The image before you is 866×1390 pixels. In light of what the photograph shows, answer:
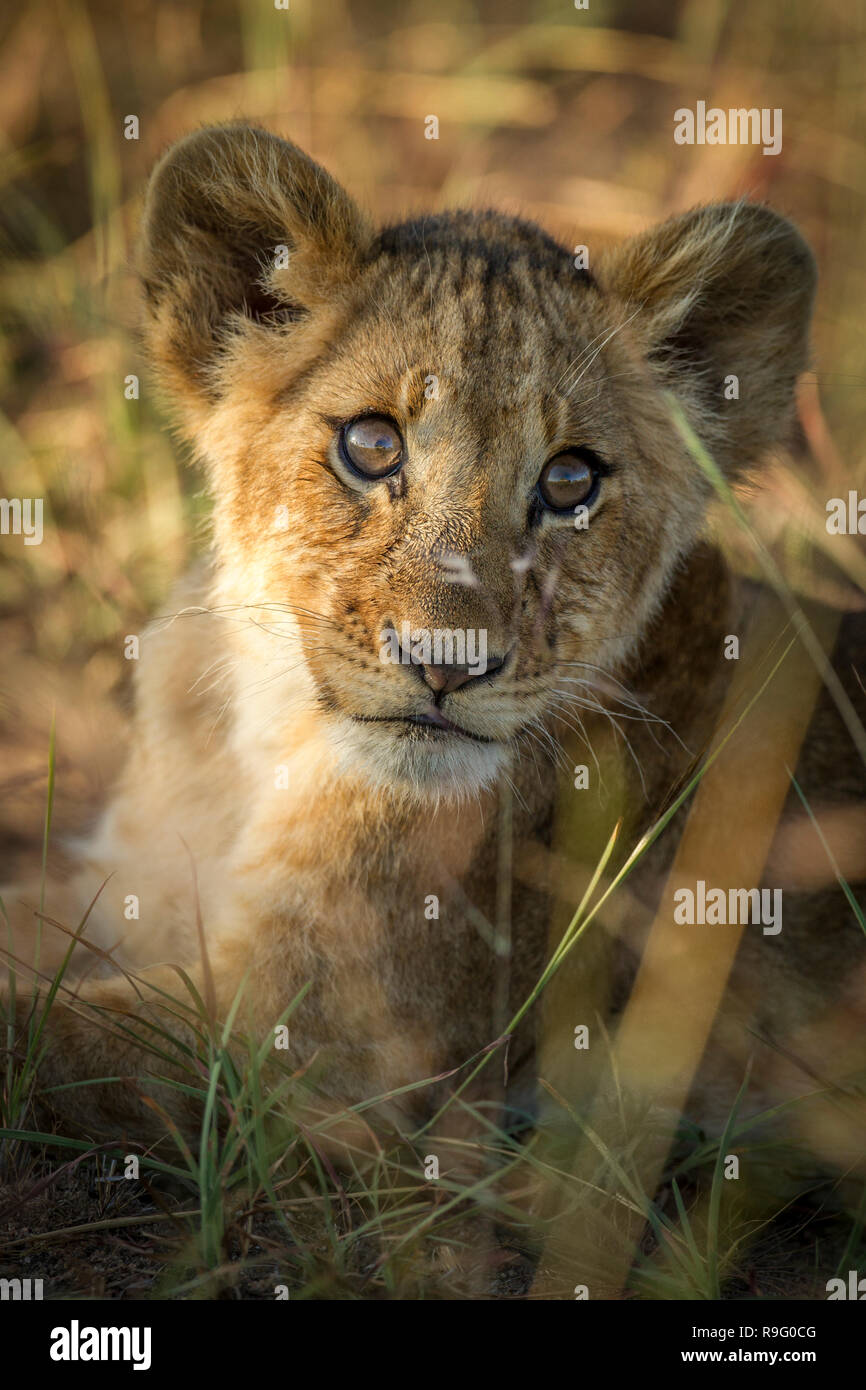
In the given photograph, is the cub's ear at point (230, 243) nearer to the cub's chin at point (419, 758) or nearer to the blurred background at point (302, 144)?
the cub's chin at point (419, 758)

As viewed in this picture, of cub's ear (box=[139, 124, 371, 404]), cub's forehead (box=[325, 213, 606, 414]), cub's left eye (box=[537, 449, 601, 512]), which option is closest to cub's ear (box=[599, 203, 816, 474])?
cub's forehead (box=[325, 213, 606, 414])

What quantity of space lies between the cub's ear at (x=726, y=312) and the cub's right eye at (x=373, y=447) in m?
0.82

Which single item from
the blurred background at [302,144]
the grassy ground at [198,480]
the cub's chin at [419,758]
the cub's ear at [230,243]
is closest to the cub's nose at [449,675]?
the cub's chin at [419,758]

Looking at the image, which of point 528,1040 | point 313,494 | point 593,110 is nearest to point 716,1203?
point 528,1040

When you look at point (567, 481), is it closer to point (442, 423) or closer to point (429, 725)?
point (442, 423)

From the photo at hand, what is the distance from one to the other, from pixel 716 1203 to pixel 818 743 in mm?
1381

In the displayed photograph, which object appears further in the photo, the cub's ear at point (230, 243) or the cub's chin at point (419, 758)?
the cub's ear at point (230, 243)

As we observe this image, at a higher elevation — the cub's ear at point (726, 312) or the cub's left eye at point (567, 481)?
the cub's ear at point (726, 312)

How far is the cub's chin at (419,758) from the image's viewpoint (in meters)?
2.77

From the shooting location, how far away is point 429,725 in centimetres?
273

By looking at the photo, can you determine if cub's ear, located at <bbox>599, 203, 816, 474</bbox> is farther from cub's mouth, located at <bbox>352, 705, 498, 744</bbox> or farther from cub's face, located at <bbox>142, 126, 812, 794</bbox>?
cub's mouth, located at <bbox>352, 705, 498, 744</bbox>

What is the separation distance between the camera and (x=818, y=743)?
140 inches

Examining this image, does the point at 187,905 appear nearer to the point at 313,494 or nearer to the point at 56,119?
the point at 313,494

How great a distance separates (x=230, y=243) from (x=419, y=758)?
4.80 feet
